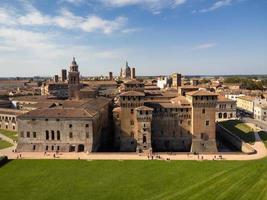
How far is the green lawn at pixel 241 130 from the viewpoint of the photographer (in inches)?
2743

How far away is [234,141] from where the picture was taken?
220ft

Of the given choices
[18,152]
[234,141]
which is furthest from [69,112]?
[234,141]

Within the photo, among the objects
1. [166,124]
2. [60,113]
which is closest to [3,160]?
[60,113]

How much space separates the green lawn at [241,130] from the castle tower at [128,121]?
85.7 ft

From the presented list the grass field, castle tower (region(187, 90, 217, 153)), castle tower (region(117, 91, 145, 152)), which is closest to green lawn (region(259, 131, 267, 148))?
castle tower (region(187, 90, 217, 153))

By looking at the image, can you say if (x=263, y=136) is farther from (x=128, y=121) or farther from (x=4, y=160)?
(x=4, y=160)

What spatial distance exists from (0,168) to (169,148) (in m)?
33.2

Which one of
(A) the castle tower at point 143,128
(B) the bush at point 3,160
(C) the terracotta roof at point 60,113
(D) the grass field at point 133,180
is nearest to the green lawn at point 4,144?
(C) the terracotta roof at point 60,113

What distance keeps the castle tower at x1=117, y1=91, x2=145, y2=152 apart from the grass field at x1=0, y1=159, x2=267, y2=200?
35.0 feet

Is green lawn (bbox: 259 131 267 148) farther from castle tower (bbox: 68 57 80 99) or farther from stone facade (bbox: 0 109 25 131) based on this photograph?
stone facade (bbox: 0 109 25 131)

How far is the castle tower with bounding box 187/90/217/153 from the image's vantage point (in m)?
61.4

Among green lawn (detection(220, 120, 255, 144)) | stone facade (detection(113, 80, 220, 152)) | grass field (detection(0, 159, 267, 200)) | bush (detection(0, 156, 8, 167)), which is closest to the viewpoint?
grass field (detection(0, 159, 267, 200))

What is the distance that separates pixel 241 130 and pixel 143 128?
3228 centimetres

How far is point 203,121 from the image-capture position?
203 ft
